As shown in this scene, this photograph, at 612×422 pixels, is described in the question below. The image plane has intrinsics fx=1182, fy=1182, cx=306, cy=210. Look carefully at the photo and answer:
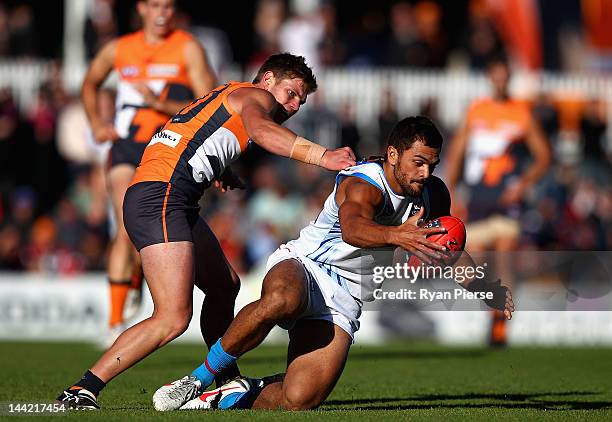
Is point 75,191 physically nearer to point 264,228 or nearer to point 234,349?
point 264,228

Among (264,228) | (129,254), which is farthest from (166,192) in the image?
(264,228)

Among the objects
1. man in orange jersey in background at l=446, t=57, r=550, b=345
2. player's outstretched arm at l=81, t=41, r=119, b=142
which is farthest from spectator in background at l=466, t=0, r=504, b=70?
player's outstretched arm at l=81, t=41, r=119, b=142

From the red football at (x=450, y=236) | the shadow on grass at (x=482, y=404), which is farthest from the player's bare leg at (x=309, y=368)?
the red football at (x=450, y=236)

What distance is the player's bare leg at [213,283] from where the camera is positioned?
7633 mm

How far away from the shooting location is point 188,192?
290 inches

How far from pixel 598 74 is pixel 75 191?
9098mm

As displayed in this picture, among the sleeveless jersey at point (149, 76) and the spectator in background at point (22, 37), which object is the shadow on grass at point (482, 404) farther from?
the spectator in background at point (22, 37)

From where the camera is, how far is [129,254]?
10672mm

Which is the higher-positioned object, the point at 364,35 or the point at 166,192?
the point at 364,35

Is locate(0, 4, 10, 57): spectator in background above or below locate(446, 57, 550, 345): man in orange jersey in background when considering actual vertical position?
above

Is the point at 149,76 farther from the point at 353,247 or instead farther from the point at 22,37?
the point at 22,37

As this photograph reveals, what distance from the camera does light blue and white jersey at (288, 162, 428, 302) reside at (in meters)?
7.24

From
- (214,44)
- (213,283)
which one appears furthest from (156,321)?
(214,44)

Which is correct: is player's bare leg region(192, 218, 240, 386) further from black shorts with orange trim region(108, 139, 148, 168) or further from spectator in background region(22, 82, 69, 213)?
spectator in background region(22, 82, 69, 213)
